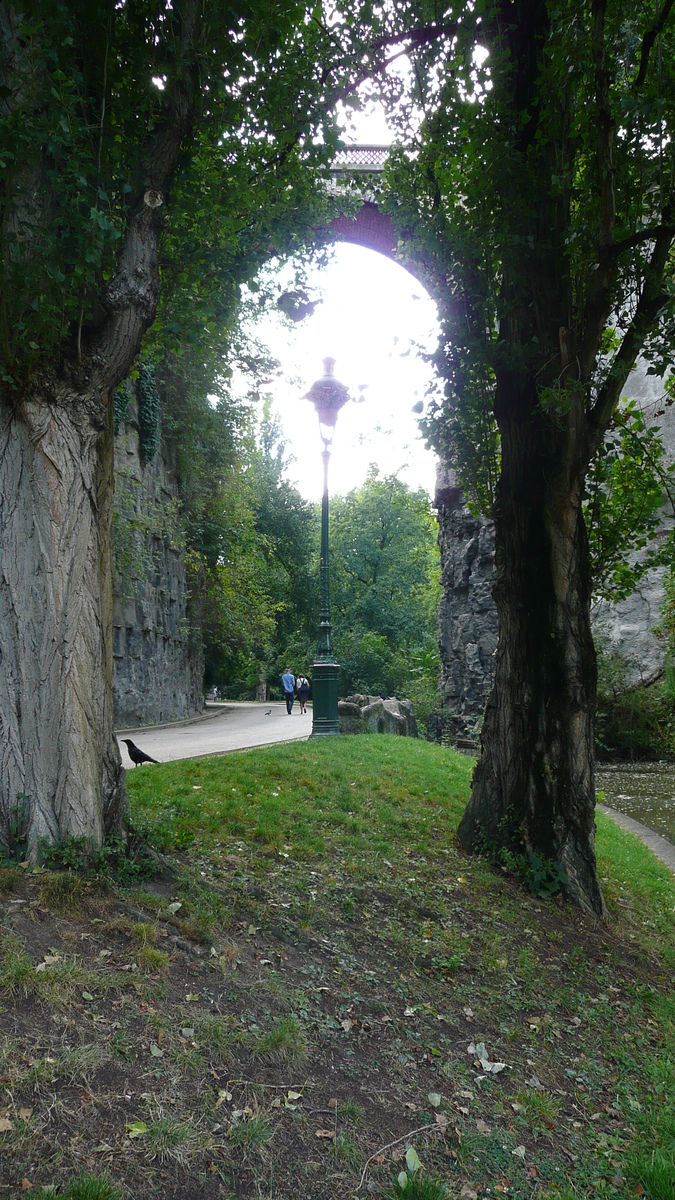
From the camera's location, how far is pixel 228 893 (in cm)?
514

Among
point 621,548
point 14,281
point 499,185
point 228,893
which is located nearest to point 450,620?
point 621,548

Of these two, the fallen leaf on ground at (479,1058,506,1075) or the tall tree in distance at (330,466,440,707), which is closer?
the fallen leaf on ground at (479,1058,506,1075)

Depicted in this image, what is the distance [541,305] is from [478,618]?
12.4 meters

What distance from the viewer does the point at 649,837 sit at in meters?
9.84

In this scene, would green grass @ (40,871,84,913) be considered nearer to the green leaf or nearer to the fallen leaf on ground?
the green leaf

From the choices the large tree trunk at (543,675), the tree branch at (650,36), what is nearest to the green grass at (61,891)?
the large tree trunk at (543,675)

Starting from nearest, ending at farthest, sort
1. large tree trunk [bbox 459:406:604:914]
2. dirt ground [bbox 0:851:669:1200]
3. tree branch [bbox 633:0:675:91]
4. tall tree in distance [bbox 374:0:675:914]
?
dirt ground [bbox 0:851:669:1200] → tree branch [bbox 633:0:675:91] → tall tree in distance [bbox 374:0:675:914] → large tree trunk [bbox 459:406:604:914]

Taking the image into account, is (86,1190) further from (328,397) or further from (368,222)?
(368,222)

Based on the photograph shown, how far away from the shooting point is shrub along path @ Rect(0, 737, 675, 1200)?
116 inches

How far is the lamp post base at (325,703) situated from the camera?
43.0 ft

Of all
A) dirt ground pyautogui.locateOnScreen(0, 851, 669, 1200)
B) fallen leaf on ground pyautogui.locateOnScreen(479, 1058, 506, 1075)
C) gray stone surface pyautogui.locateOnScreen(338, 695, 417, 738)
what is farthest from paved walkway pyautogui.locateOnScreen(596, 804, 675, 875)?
fallen leaf on ground pyautogui.locateOnScreen(479, 1058, 506, 1075)

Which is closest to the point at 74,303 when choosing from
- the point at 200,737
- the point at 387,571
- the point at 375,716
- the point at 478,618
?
the point at 375,716

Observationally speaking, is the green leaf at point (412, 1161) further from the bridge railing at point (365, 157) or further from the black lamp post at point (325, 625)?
the bridge railing at point (365, 157)

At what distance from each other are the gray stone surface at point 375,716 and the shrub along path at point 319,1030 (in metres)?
7.78
